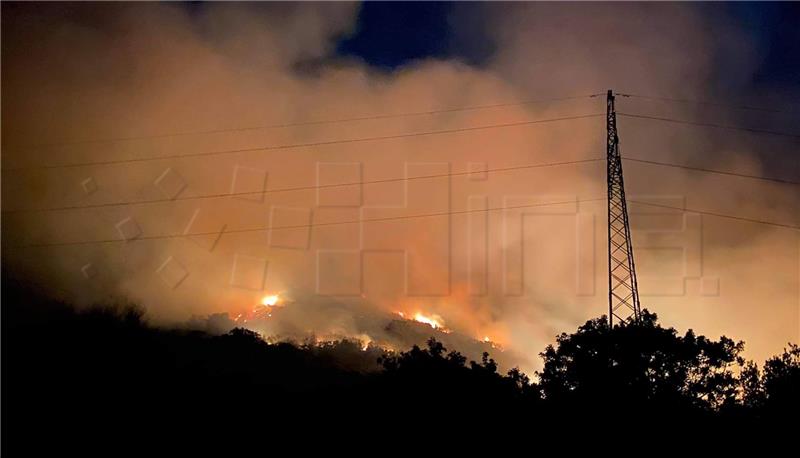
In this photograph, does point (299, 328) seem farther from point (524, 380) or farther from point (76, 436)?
point (524, 380)

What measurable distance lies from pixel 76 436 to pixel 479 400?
3151 cm

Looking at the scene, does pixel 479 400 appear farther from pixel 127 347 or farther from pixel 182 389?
pixel 127 347

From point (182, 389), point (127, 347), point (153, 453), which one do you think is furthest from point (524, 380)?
point (127, 347)

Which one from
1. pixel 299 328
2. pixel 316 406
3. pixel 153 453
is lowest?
pixel 153 453

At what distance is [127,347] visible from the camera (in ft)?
233

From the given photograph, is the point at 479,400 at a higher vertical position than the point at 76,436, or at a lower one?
higher

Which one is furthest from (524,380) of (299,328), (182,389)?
(299,328)

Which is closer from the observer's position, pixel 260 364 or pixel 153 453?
pixel 153 453

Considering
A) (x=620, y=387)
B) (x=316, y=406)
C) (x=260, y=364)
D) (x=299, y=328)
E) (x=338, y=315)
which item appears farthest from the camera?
(x=338, y=315)

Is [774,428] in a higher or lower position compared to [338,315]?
lower

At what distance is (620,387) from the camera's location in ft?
102

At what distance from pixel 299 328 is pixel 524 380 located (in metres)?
87.0

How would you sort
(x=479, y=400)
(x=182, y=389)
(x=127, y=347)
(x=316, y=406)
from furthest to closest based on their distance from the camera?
(x=127, y=347)
(x=182, y=389)
(x=316, y=406)
(x=479, y=400)

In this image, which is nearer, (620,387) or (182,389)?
(620,387)
